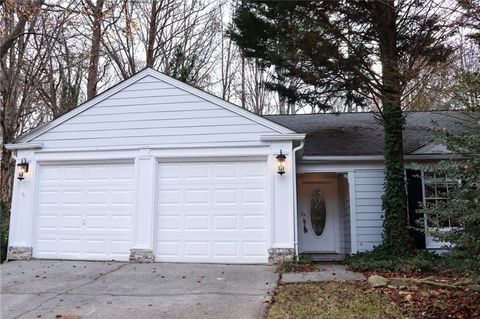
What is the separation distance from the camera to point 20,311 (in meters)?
5.68

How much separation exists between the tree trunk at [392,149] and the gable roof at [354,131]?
0.73 m

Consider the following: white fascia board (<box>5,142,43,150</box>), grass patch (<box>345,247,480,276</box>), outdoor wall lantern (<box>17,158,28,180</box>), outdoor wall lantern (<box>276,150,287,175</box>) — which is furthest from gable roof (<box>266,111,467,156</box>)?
outdoor wall lantern (<box>17,158,28,180</box>)

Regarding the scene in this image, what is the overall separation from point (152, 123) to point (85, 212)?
2.51m

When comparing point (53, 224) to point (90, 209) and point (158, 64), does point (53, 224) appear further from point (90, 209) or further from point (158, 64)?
point (158, 64)

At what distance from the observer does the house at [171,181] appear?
877cm

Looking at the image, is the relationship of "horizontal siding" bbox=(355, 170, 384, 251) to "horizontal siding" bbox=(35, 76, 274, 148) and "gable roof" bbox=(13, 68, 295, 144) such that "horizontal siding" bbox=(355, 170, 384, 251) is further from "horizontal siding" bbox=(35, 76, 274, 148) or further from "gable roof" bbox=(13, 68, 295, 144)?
"horizontal siding" bbox=(35, 76, 274, 148)

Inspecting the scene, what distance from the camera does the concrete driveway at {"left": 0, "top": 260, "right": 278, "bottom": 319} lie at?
5.50 metres

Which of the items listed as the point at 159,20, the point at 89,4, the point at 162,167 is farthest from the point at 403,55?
the point at 159,20

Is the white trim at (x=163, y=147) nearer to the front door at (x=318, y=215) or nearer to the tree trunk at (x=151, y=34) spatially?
the front door at (x=318, y=215)

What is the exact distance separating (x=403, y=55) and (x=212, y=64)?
13141 mm

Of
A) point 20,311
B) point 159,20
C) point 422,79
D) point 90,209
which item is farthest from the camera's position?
point 159,20

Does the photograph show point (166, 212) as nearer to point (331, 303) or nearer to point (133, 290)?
point (133, 290)

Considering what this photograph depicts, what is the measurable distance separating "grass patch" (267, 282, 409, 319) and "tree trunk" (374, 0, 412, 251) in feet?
8.63

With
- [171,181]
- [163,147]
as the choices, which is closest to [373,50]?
[163,147]
